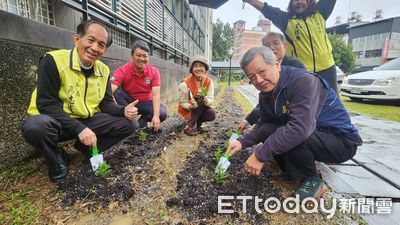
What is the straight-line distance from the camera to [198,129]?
13.4ft

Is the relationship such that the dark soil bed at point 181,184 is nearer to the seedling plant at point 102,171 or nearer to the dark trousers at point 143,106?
the seedling plant at point 102,171

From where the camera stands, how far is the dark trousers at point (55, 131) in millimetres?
1943

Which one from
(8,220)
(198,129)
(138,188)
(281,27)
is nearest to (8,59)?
(8,220)

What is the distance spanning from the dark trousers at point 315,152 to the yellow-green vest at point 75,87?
75.7 inches

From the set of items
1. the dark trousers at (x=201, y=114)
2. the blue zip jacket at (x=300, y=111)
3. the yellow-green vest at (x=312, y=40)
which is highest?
the yellow-green vest at (x=312, y=40)

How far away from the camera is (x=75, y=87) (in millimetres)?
2211

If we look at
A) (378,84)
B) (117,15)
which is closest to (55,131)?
(117,15)

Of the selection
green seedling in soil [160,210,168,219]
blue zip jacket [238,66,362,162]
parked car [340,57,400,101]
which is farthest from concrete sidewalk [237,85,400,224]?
parked car [340,57,400,101]

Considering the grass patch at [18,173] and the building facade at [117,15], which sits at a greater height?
the building facade at [117,15]

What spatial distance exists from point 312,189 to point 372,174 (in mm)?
1088

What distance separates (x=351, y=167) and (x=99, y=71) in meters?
2.94

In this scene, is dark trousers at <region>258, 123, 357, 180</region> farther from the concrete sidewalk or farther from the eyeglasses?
the eyeglasses

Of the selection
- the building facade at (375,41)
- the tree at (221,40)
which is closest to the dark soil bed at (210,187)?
the building facade at (375,41)

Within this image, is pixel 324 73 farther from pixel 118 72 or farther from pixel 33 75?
pixel 33 75
